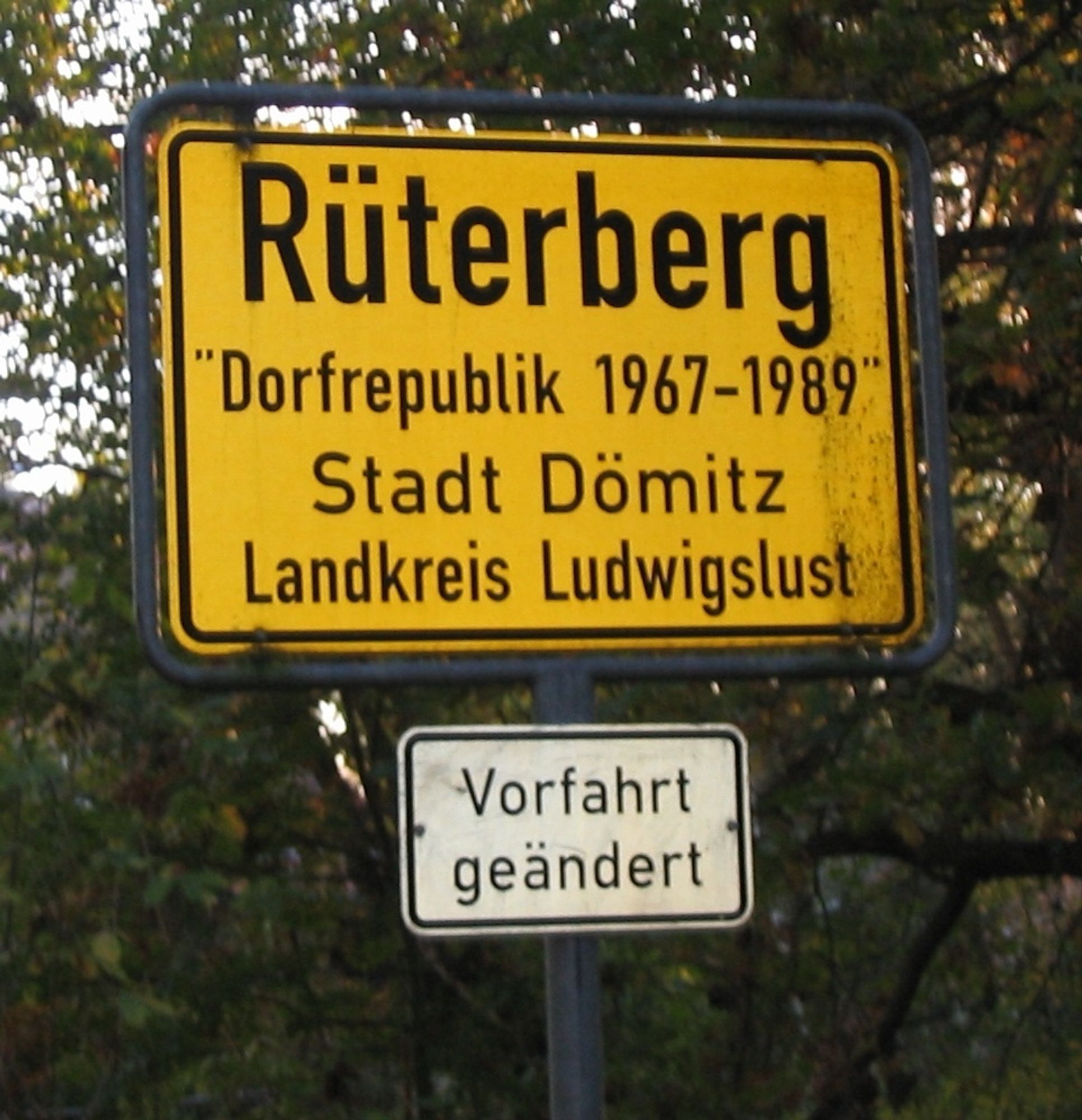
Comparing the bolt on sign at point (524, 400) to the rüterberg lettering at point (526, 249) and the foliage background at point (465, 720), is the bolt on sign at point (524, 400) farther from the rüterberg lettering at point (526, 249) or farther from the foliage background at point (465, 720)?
the foliage background at point (465, 720)

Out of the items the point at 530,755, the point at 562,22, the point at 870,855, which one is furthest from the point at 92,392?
the point at 530,755

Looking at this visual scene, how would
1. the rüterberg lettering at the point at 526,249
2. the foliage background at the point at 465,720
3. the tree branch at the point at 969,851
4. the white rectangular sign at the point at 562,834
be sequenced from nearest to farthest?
the white rectangular sign at the point at 562,834 → the rüterberg lettering at the point at 526,249 → the foliage background at the point at 465,720 → the tree branch at the point at 969,851

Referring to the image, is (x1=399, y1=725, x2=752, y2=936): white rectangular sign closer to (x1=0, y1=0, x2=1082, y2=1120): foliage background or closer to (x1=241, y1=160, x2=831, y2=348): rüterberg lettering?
(x1=241, y1=160, x2=831, y2=348): rüterberg lettering

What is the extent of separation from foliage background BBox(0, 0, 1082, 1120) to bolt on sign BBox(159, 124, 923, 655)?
2479mm

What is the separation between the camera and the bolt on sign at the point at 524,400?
2252 mm

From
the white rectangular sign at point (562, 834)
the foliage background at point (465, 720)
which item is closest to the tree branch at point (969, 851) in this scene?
the foliage background at point (465, 720)

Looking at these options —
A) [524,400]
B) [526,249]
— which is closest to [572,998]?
[524,400]

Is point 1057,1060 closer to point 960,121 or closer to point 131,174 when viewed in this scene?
point 960,121

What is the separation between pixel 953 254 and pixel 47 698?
2880 mm

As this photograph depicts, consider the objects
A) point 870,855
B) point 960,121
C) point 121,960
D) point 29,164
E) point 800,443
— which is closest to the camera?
point 800,443

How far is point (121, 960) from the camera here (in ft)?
17.3

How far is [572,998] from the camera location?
222 cm

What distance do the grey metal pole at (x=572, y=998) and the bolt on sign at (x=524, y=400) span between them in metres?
0.05

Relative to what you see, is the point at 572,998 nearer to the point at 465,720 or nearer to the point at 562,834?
the point at 562,834
